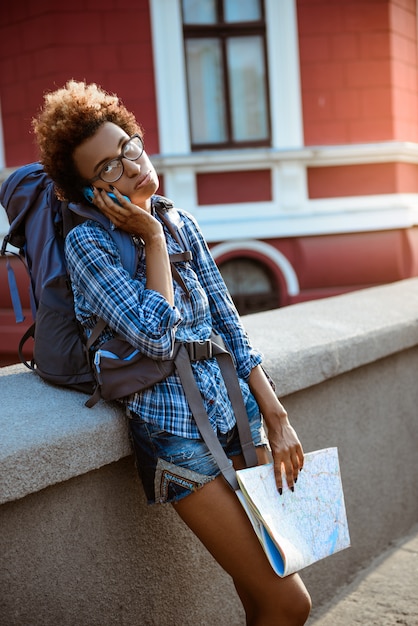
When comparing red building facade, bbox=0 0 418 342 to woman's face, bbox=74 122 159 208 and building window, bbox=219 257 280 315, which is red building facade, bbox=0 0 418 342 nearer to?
building window, bbox=219 257 280 315

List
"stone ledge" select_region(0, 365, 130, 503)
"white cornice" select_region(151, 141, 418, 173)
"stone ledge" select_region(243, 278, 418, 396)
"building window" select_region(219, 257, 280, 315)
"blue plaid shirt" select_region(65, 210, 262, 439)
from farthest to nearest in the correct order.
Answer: "building window" select_region(219, 257, 280, 315) → "white cornice" select_region(151, 141, 418, 173) → "stone ledge" select_region(243, 278, 418, 396) → "blue plaid shirt" select_region(65, 210, 262, 439) → "stone ledge" select_region(0, 365, 130, 503)

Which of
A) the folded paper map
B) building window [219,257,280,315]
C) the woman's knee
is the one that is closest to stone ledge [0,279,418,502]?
the folded paper map

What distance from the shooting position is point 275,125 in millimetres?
8594

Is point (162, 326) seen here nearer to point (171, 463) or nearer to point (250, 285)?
point (171, 463)

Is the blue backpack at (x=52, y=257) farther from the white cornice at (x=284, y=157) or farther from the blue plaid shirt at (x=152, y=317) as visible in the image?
the white cornice at (x=284, y=157)

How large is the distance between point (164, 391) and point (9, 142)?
749cm

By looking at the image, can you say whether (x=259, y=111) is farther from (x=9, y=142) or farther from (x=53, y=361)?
(x=53, y=361)

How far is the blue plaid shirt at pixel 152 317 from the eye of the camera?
1.84m

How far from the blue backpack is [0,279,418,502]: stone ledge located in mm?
101

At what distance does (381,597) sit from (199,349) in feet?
4.87

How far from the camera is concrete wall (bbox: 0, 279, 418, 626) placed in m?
1.82

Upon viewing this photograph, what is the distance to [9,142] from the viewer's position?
8.75 m

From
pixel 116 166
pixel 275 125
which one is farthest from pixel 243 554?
pixel 275 125

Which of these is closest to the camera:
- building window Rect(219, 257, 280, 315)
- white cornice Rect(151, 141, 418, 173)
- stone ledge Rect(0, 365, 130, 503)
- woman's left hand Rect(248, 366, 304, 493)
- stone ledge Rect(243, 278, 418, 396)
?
stone ledge Rect(0, 365, 130, 503)
